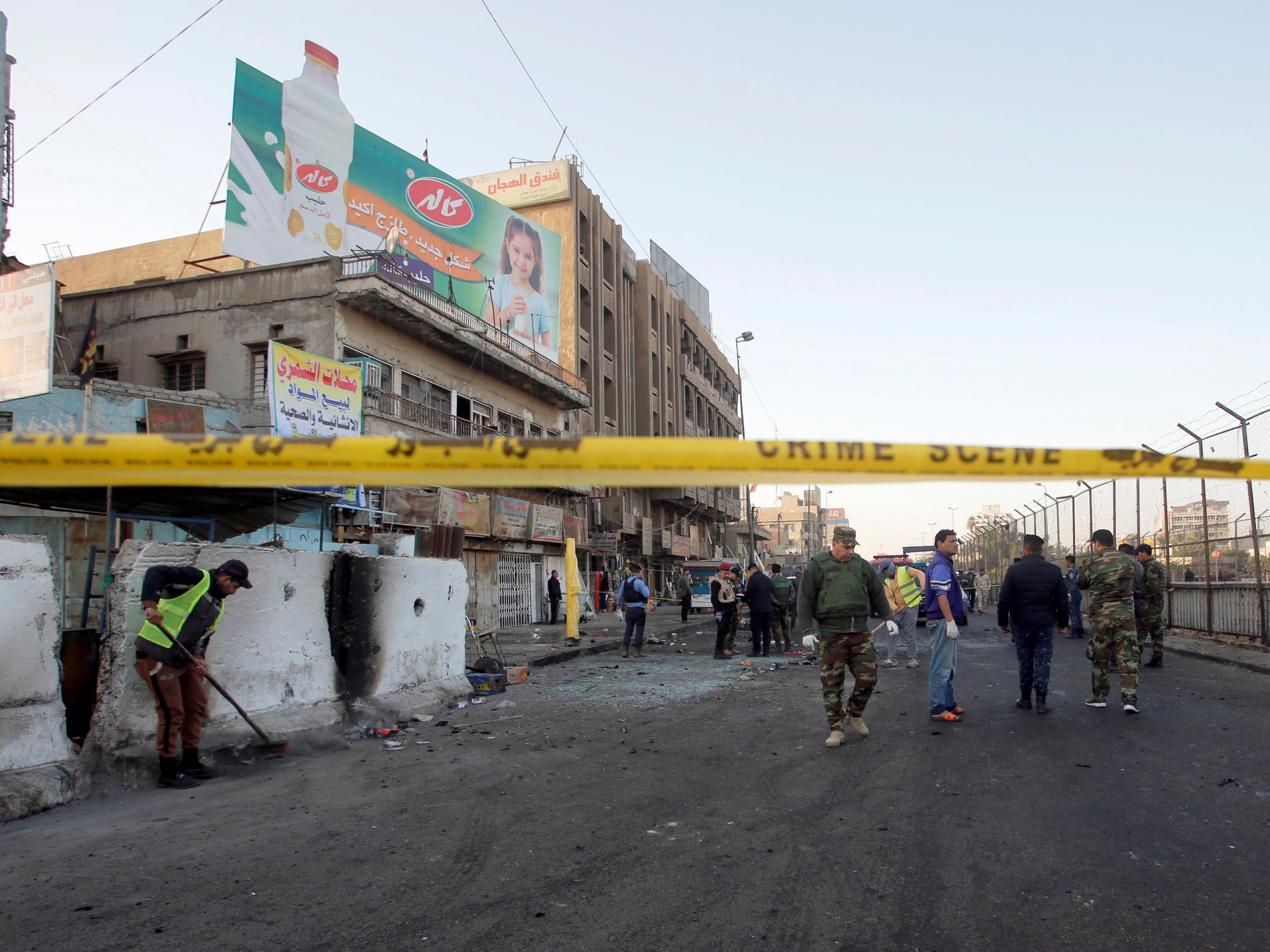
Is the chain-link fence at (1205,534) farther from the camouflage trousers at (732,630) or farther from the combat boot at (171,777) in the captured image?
the combat boot at (171,777)

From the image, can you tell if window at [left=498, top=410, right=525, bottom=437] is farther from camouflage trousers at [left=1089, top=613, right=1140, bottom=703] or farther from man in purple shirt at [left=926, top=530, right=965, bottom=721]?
camouflage trousers at [left=1089, top=613, right=1140, bottom=703]

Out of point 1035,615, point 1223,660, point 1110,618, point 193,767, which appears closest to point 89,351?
point 193,767

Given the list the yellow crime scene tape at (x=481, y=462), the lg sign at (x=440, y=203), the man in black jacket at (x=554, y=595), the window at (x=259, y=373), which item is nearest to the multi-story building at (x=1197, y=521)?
the yellow crime scene tape at (x=481, y=462)

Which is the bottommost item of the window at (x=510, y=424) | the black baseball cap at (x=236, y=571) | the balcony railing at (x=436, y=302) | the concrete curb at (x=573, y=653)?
the concrete curb at (x=573, y=653)

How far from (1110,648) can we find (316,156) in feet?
68.4

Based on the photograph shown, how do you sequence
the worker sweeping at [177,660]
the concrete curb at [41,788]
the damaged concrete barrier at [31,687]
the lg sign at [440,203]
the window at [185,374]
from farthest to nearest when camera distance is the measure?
1. the lg sign at [440,203]
2. the window at [185,374]
3. the worker sweeping at [177,660]
4. the damaged concrete barrier at [31,687]
5. the concrete curb at [41,788]

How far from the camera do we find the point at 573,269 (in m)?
34.6

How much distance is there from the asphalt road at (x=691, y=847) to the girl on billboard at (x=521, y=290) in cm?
2230

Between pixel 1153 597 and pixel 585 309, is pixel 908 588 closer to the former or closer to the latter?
pixel 1153 597

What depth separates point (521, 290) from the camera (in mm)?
28734

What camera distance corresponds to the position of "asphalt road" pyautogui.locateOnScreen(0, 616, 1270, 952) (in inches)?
119

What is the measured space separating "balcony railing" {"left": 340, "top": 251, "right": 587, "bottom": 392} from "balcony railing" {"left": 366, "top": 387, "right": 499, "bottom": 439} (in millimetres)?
2565

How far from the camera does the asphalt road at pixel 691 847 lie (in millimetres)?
3021

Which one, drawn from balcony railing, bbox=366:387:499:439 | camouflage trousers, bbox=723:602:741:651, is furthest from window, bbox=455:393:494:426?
camouflage trousers, bbox=723:602:741:651
